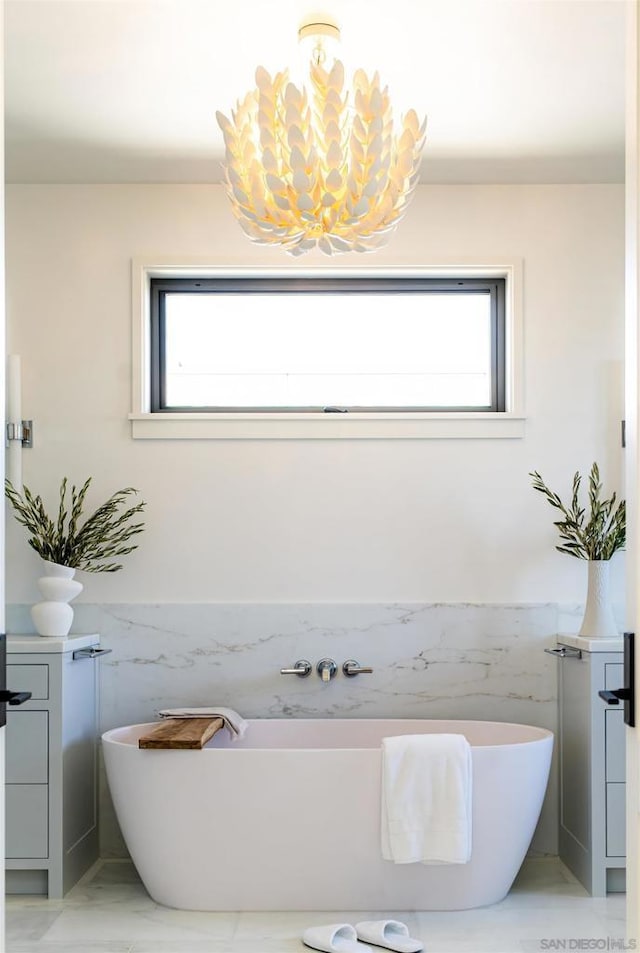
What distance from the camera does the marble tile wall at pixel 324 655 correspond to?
4203 millimetres

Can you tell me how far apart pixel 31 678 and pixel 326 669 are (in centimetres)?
115

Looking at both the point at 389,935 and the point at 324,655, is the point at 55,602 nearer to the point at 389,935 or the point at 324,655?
the point at 324,655

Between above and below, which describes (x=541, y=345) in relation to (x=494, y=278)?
below

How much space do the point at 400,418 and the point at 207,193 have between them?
4.12 ft

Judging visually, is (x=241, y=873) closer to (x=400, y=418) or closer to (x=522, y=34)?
(x=400, y=418)

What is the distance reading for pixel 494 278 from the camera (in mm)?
4434

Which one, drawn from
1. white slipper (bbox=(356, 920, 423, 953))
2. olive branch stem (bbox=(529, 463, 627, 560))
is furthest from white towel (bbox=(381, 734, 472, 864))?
olive branch stem (bbox=(529, 463, 627, 560))

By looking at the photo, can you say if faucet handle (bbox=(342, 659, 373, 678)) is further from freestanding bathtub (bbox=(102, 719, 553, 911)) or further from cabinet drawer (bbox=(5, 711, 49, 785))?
cabinet drawer (bbox=(5, 711, 49, 785))

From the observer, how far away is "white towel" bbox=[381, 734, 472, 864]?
3396 mm

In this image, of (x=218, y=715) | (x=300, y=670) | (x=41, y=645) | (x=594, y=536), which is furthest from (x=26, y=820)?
(x=594, y=536)

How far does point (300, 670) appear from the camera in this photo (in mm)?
4137

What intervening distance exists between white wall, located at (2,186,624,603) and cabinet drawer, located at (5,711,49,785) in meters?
0.65

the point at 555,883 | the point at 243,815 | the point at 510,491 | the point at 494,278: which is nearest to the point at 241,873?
the point at 243,815

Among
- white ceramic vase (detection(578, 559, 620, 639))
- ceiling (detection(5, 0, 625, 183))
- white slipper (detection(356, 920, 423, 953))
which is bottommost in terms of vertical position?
white slipper (detection(356, 920, 423, 953))
